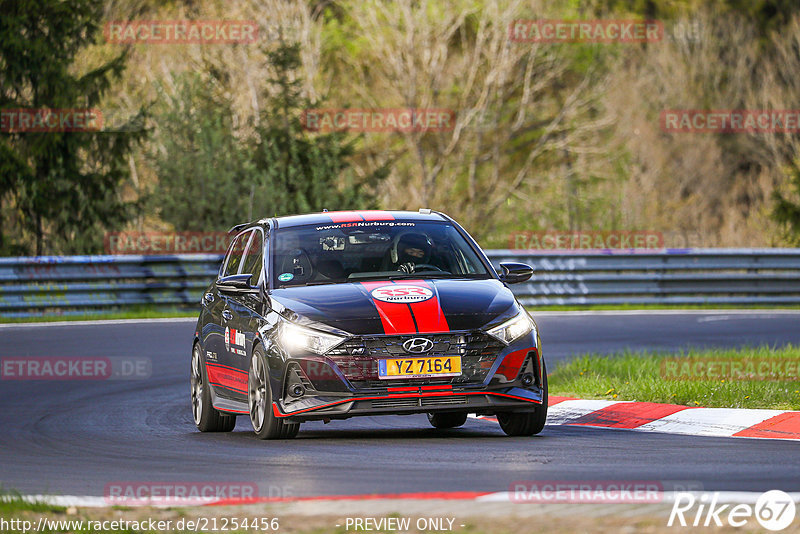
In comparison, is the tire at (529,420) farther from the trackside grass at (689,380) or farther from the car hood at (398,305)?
the trackside grass at (689,380)

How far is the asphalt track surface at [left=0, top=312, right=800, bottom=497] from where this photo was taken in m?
7.64

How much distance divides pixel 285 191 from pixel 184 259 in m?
6.30

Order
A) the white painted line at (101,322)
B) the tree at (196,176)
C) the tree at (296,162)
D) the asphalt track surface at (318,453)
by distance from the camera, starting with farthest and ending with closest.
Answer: the tree at (296,162) < the tree at (196,176) < the white painted line at (101,322) < the asphalt track surface at (318,453)

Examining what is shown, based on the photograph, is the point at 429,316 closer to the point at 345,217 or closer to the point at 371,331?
the point at 371,331

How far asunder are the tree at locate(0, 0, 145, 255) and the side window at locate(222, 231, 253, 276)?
1735cm

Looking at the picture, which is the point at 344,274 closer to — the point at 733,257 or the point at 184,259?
the point at 184,259

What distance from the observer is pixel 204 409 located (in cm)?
1145

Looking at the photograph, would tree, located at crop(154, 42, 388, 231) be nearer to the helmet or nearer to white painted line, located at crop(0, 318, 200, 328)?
white painted line, located at crop(0, 318, 200, 328)

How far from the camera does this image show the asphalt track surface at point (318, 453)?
7.64 meters

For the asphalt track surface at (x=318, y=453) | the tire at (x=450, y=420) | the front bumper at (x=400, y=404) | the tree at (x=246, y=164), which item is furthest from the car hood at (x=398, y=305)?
the tree at (x=246, y=164)

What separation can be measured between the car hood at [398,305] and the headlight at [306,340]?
72 mm

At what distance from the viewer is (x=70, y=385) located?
15.1m

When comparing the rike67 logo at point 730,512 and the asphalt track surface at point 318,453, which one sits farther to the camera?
the asphalt track surface at point 318,453

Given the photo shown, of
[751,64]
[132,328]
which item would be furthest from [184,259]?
[751,64]
